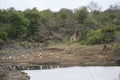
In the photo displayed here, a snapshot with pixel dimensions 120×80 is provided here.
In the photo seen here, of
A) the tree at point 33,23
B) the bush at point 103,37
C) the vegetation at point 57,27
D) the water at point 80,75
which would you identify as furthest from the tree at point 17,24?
the water at point 80,75

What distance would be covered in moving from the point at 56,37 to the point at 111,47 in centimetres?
2521

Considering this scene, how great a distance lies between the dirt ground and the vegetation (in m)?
6.65

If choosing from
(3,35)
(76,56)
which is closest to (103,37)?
(76,56)

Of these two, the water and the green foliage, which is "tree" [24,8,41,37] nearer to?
the green foliage

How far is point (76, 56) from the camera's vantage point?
61.1 meters

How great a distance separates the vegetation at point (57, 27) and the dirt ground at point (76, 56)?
6.65 m

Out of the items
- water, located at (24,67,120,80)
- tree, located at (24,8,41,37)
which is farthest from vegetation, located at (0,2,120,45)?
water, located at (24,67,120,80)

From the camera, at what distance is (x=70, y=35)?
9069 centimetres

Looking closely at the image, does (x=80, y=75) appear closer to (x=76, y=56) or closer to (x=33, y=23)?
(x=76, y=56)

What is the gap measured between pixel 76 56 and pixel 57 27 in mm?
33886

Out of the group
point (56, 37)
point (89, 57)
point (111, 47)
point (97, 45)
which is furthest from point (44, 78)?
point (56, 37)

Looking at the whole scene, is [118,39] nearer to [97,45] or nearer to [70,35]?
[97,45]

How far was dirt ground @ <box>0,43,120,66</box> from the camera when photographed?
5509 cm

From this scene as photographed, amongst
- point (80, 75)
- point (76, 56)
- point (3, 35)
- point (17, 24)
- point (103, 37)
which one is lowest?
point (80, 75)
